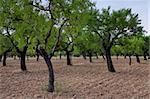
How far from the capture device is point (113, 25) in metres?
34.6

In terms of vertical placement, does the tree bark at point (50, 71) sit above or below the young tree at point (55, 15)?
below

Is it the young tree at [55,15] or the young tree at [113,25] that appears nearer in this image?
the young tree at [55,15]

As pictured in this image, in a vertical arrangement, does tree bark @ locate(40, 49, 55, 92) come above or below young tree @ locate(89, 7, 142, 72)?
below

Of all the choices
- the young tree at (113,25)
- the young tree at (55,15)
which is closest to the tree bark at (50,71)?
the young tree at (55,15)

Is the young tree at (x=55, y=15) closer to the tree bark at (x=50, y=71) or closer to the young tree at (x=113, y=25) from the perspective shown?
the tree bark at (x=50, y=71)

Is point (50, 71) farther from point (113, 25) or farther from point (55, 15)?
point (113, 25)

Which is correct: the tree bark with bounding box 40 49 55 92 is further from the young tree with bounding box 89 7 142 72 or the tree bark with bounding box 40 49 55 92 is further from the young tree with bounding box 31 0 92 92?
the young tree with bounding box 89 7 142 72

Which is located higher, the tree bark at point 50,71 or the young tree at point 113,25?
the young tree at point 113,25

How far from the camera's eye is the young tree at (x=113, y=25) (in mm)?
34469

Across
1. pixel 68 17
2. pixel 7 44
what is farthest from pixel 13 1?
pixel 7 44

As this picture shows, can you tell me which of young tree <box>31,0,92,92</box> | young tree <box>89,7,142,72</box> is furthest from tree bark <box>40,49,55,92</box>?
young tree <box>89,7,142,72</box>

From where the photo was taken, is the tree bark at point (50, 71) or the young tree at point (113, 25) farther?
the young tree at point (113, 25)

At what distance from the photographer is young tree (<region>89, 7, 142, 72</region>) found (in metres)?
34.5

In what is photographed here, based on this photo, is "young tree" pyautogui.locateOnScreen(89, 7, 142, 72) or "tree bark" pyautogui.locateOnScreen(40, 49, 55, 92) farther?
"young tree" pyautogui.locateOnScreen(89, 7, 142, 72)
